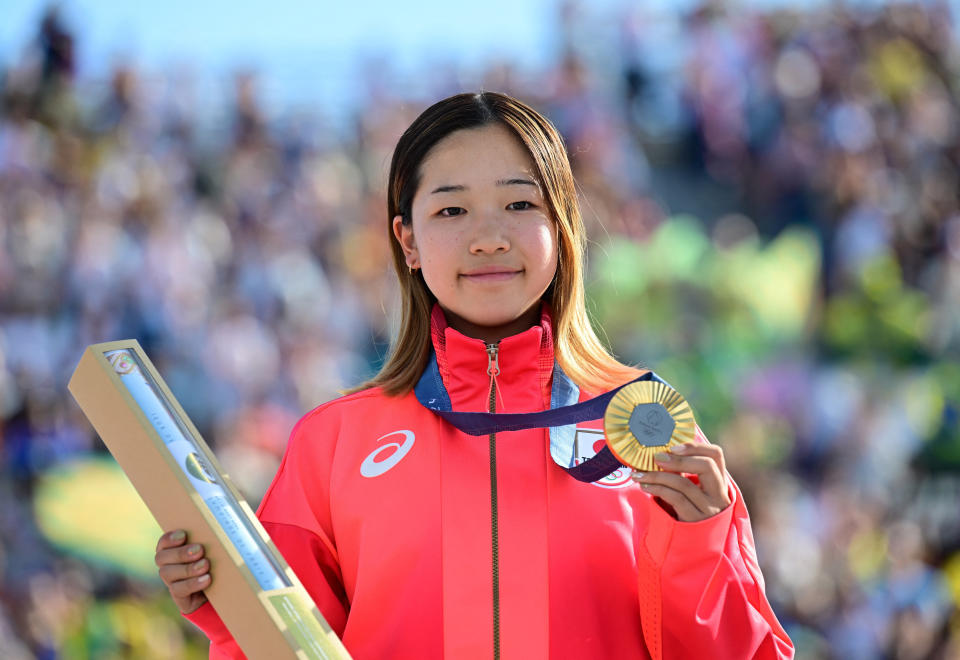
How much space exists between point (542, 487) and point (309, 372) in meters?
5.31

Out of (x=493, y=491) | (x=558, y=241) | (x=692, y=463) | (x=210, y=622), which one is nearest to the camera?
(x=692, y=463)

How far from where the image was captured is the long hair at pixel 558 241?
7.52ft

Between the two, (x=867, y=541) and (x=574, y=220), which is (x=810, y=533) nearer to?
(x=867, y=541)

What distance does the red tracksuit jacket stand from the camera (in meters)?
1.98

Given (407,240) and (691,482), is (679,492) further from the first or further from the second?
(407,240)

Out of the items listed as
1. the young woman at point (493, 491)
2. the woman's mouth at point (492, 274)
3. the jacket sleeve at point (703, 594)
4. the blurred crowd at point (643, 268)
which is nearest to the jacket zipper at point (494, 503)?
the young woman at point (493, 491)

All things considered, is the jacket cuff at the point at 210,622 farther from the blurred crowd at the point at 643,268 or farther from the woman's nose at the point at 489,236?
the blurred crowd at the point at 643,268

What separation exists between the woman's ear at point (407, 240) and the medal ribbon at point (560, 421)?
0.31 meters

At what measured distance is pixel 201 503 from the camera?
190 centimetres

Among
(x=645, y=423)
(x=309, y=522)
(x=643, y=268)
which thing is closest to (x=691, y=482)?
(x=645, y=423)

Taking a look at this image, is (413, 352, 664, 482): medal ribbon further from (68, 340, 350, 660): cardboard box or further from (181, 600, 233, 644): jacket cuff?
(181, 600, 233, 644): jacket cuff

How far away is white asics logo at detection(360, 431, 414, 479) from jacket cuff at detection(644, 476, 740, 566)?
48 centimetres

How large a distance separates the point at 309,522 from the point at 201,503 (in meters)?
0.30

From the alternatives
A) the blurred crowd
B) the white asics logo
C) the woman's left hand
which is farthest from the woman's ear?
the blurred crowd
